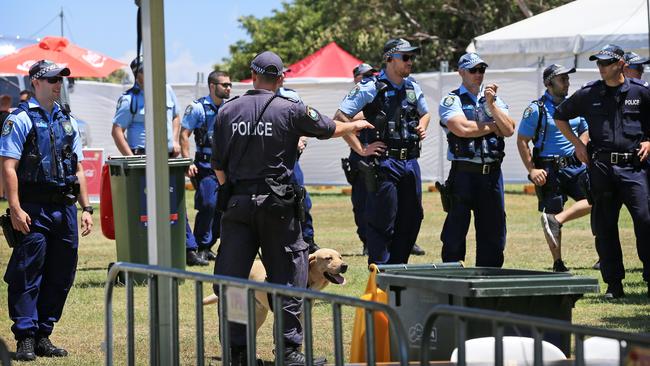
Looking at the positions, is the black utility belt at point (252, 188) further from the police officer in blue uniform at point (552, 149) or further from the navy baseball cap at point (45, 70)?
the police officer in blue uniform at point (552, 149)

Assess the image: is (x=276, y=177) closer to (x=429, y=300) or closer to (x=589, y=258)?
(x=429, y=300)

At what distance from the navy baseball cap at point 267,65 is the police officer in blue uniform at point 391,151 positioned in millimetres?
2093

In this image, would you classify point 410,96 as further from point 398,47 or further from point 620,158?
point 620,158

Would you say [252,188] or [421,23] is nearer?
[252,188]

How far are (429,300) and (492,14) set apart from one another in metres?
39.5

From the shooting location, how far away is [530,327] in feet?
12.5

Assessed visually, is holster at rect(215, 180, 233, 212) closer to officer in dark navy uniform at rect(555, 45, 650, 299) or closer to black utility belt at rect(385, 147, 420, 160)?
black utility belt at rect(385, 147, 420, 160)

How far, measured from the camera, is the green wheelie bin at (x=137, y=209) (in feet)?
37.1

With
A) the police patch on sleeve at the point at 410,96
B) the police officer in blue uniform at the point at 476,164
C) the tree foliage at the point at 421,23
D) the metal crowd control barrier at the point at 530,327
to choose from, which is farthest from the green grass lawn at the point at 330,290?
the tree foliage at the point at 421,23

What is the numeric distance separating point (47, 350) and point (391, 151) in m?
3.19

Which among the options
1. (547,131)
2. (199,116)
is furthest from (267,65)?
(199,116)

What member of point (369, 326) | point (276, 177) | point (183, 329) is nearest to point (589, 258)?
point (183, 329)

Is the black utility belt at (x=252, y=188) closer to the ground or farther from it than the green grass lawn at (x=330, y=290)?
farther from it

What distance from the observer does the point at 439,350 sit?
18.5 feet
